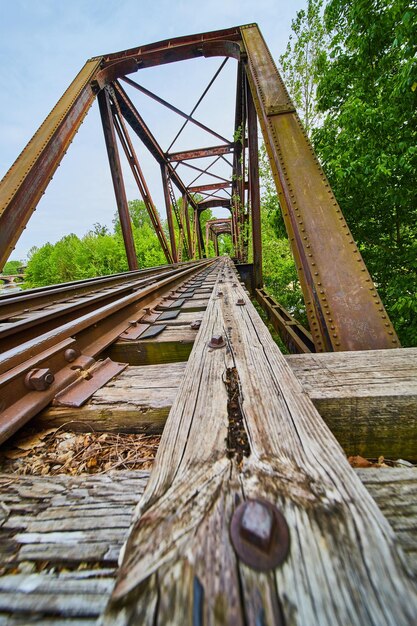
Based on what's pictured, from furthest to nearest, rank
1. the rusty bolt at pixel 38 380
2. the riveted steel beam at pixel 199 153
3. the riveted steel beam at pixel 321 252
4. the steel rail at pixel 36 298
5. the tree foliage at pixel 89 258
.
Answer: the tree foliage at pixel 89 258, the riveted steel beam at pixel 199 153, the steel rail at pixel 36 298, the riveted steel beam at pixel 321 252, the rusty bolt at pixel 38 380

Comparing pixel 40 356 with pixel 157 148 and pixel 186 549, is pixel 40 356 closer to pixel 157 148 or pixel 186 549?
pixel 186 549

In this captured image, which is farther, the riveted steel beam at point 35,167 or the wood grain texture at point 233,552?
the riveted steel beam at point 35,167

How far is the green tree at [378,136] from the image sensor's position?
385cm

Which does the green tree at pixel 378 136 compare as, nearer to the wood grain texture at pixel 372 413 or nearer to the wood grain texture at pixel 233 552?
the wood grain texture at pixel 372 413

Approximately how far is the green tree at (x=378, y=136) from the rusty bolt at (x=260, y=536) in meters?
4.71

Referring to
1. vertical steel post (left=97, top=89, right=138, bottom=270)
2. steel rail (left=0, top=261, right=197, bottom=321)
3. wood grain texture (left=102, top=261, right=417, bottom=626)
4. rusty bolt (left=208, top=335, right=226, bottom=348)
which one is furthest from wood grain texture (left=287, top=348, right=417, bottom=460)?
vertical steel post (left=97, top=89, right=138, bottom=270)

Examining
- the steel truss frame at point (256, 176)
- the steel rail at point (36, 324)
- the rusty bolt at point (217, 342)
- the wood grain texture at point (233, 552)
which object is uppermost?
the steel truss frame at point (256, 176)

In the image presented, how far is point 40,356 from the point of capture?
3.56 feet

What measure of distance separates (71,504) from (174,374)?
0.54 metres

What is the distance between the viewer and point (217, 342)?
3.63 feet

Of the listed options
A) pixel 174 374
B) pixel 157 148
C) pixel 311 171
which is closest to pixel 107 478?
pixel 174 374

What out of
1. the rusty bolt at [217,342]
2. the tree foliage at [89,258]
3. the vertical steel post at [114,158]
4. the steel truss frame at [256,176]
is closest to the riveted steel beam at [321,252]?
the steel truss frame at [256,176]

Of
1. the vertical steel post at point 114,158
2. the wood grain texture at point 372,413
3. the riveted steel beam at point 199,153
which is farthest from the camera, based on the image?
the riveted steel beam at point 199,153

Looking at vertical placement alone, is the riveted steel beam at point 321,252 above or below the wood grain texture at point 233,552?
above
